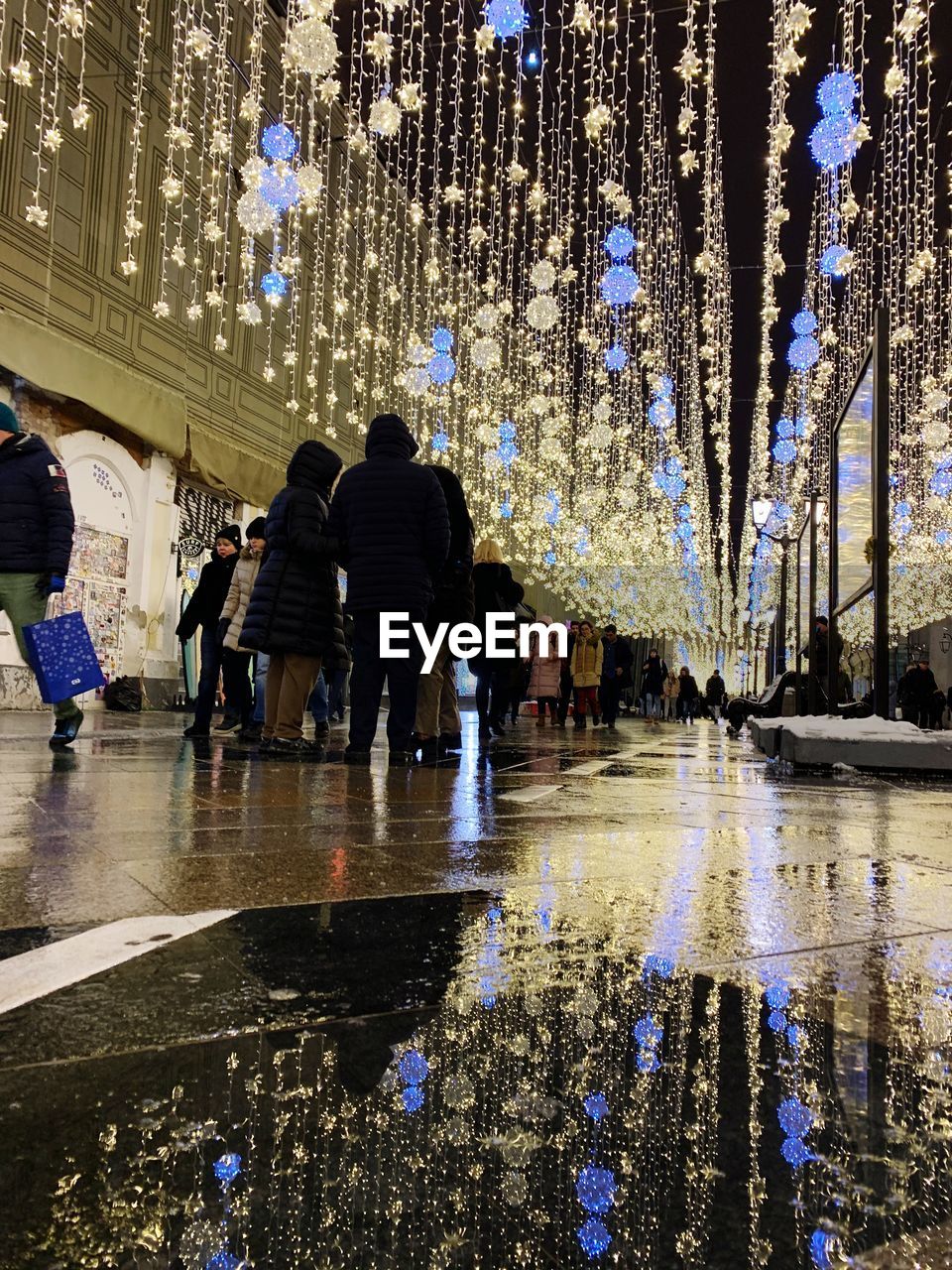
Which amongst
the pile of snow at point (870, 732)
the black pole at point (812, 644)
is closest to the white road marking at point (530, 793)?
the pile of snow at point (870, 732)

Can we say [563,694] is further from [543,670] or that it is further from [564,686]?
[543,670]

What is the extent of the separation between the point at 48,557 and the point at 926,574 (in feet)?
88.8

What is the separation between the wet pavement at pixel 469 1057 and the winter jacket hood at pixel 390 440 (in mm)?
3434

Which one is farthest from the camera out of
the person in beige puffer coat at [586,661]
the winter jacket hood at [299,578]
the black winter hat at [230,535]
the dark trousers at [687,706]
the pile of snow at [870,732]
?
the dark trousers at [687,706]

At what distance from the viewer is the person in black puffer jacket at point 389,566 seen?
5109mm

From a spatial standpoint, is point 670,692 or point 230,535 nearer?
point 230,535

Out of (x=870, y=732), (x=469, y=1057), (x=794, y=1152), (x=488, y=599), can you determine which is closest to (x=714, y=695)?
(x=488, y=599)

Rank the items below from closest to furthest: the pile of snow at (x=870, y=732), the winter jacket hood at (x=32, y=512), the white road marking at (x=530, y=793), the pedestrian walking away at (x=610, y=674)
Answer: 1. the white road marking at (x=530, y=793)
2. the winter jacket hood at (x=32, y=512)
3. the pile of snow at (x=870, y=732)
4. the pedestrian walking away at (x=610, y=674)

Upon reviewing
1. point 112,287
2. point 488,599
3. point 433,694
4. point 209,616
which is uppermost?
point 112,287

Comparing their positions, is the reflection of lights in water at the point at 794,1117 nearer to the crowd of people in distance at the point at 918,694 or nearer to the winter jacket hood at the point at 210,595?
the winter jacket hood at the point at 210,595

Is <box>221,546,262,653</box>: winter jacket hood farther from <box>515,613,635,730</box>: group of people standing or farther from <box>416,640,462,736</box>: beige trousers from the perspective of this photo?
<box>515,613,635,730</box>: group of people standing

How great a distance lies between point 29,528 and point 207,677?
2.28 m

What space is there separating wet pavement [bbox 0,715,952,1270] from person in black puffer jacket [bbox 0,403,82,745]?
2.84 meters

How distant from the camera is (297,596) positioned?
17.4 ft
